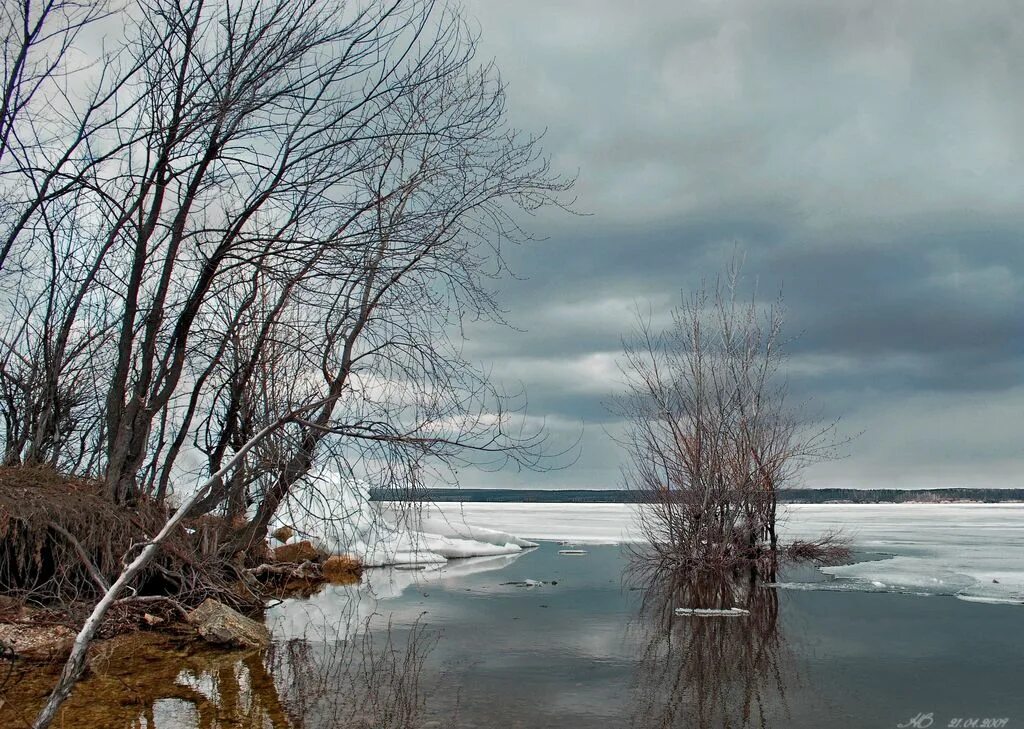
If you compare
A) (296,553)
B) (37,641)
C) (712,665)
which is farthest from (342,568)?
(712,665)

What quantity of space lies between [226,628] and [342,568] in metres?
8.21

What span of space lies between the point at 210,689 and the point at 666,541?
1111cm

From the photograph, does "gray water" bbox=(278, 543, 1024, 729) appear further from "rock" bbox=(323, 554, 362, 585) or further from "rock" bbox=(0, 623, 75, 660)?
"rock" bbox=(323, 554, 362, 585)

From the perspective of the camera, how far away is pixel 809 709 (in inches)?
252

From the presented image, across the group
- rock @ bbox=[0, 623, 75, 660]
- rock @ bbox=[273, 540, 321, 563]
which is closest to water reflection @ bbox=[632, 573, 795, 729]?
rock @ bbox=[0, 623, 75, 660]

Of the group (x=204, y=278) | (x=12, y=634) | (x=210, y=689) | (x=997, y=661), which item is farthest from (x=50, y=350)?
(x=997, y=661)

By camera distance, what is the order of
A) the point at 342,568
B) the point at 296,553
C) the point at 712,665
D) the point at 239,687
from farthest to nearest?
1. the point at 342,568
2. the point at 296,553
3. the point at 712,665
4. the point at 239,687

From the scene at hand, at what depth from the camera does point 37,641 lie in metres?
8.28

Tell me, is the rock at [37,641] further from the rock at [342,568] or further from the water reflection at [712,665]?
the rock at [342,568]

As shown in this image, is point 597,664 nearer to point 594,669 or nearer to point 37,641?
point 594,669

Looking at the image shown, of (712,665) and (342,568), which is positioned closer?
(712,665)

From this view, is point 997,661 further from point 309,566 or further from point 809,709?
point 309,566

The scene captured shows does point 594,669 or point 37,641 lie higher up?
point 37,641

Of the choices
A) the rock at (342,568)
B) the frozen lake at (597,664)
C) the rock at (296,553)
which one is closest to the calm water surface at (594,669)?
the frozen lake at (597,664)
